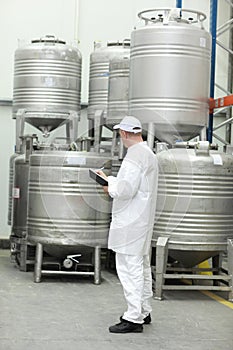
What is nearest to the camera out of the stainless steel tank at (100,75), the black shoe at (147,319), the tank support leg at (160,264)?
the black shoe at (147,319)

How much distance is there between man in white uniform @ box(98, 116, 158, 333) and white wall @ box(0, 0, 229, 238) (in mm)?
4944

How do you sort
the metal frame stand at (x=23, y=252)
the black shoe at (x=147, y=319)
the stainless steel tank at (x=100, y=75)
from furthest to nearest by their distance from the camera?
1. the stainless steel tank at (x=100, y=75)
2. the metal frame stand at (x=23, y=252)
3. the black shoe at (x=147, y=319)

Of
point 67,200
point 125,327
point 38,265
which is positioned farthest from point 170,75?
→ point 125,327

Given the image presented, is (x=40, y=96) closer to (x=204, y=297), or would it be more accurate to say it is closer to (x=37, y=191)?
(x=37, y=191)

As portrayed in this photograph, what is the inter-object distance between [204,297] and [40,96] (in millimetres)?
3444

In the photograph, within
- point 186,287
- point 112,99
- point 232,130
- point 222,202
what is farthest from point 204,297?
point 232,130

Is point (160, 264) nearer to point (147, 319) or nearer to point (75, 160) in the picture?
point (147, 319)

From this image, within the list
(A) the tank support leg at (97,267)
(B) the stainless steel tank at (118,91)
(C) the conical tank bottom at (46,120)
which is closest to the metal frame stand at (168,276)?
(A) the tank support leg at (97,267)

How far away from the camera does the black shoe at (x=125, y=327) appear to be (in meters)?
5.45

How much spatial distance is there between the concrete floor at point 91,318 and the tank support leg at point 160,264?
12cm

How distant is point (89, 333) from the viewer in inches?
212

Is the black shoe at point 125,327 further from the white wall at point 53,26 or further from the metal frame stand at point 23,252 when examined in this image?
the white wall at point 53,26

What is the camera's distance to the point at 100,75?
9.38m

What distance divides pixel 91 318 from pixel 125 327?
501 mm
